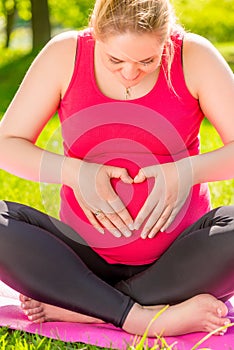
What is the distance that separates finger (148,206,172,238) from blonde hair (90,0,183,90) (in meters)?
0.56

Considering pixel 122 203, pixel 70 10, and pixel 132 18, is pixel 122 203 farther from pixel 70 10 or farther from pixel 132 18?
pixel 70 10

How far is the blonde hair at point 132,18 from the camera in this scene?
255 cm

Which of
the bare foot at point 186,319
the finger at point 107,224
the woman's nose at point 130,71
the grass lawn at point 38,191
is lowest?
the grass lawn at point 38,191

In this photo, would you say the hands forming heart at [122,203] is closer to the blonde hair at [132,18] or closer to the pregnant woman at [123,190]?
the pregnant woman at [123,190]

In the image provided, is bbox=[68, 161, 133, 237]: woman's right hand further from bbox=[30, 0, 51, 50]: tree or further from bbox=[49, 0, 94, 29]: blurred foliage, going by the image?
bbox=[49, 0, 94, 29]: blurred foliage

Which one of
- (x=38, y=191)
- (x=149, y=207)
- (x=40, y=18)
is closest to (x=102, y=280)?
(x=149, y=207)

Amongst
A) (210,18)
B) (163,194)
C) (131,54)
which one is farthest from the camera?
(210,18)

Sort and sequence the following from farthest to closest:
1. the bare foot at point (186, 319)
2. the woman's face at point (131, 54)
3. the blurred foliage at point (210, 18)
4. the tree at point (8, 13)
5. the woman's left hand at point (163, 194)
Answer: the blurred foliage at point (210, 18)
the tree at point (8, 13)
the woman's left hand at point (163, 194)
the bare foot at point (186, 319)
the woman's face at point (131, 54)

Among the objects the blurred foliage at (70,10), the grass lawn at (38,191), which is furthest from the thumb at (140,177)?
the blurred foliage at (70,10)

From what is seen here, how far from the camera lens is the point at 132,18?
2.55 m

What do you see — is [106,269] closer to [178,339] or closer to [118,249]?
[118,249]

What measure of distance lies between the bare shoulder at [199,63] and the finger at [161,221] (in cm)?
41

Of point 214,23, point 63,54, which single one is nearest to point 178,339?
point 63,54

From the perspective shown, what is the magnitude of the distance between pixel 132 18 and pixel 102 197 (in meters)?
0.61
